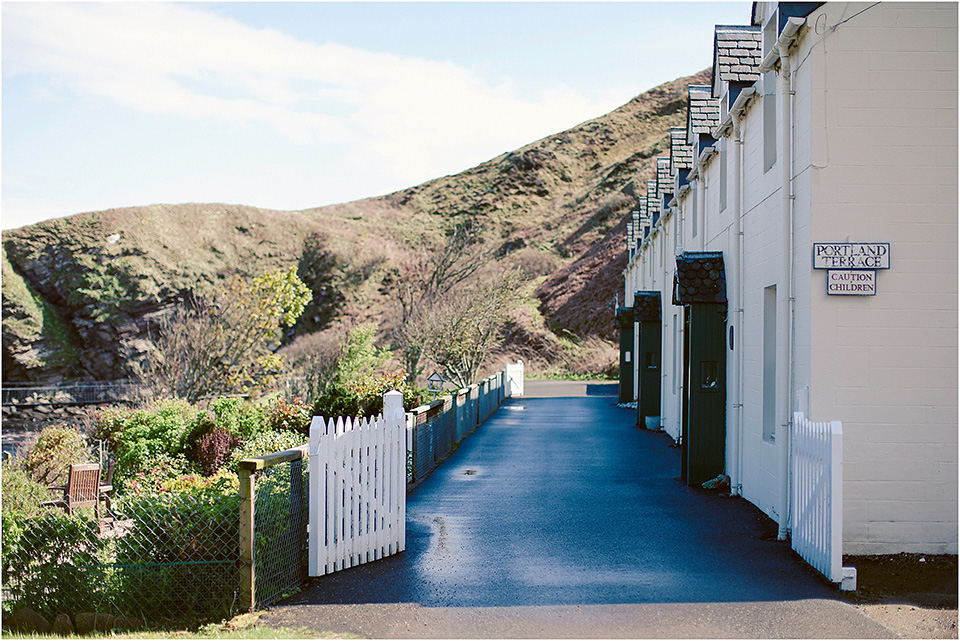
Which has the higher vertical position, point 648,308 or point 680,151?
point 680,151

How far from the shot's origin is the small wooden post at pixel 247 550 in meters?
6.11

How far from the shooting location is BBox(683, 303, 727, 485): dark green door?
1128 cm

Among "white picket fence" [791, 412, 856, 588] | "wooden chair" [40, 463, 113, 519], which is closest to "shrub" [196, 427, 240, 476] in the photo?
"wooden chair" [40, 463, 113, 519]

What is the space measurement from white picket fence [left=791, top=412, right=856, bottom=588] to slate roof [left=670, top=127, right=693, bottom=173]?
1029cm

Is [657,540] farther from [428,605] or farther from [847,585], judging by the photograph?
[428,605]

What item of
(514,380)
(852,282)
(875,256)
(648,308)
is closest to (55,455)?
(648,308)

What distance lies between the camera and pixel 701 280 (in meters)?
11.3

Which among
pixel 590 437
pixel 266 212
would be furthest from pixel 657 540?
pixel 266 212

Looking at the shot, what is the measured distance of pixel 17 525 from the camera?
6.33 metres

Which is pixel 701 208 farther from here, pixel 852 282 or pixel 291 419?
pixel 291 419

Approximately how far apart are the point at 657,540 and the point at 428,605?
297 centimetres

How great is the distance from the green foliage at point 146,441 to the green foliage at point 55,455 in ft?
2.08

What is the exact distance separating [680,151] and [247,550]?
1409 centimetres

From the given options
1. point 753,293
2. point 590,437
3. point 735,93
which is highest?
point 735,93
